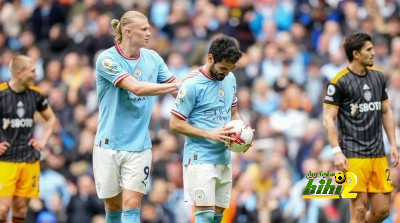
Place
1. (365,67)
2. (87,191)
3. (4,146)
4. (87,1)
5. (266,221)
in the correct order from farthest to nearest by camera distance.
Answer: (87,1) < (87,191) < (266,221) < (4,146) < (365,67)

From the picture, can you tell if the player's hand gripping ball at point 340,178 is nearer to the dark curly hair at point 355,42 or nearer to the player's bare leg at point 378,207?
the player's bare leg at point 378,207

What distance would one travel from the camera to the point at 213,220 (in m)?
14.4

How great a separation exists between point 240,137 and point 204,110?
609mm

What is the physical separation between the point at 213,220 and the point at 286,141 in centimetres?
757

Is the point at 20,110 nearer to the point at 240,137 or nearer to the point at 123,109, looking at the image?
the point at 123,109

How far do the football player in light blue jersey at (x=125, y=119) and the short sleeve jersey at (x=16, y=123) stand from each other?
2432mm

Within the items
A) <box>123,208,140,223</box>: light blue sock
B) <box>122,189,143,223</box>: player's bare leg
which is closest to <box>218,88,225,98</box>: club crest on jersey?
<box>122,189,143,223</box>: player's bare leg

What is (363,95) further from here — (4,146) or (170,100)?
(170,100)

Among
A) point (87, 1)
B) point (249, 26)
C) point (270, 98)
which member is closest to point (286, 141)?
point (270, 98)

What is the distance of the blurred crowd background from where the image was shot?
66.8ft

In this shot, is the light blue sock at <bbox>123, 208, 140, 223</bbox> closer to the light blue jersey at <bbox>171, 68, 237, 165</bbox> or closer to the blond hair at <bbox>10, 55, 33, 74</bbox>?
the light blue jersey at <bbox>171, 68, 237, 165</bbox>

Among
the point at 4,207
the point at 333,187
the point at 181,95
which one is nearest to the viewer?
the point at 181,95

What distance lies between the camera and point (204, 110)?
554 inches

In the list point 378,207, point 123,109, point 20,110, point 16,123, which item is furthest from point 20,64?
point 378,207
